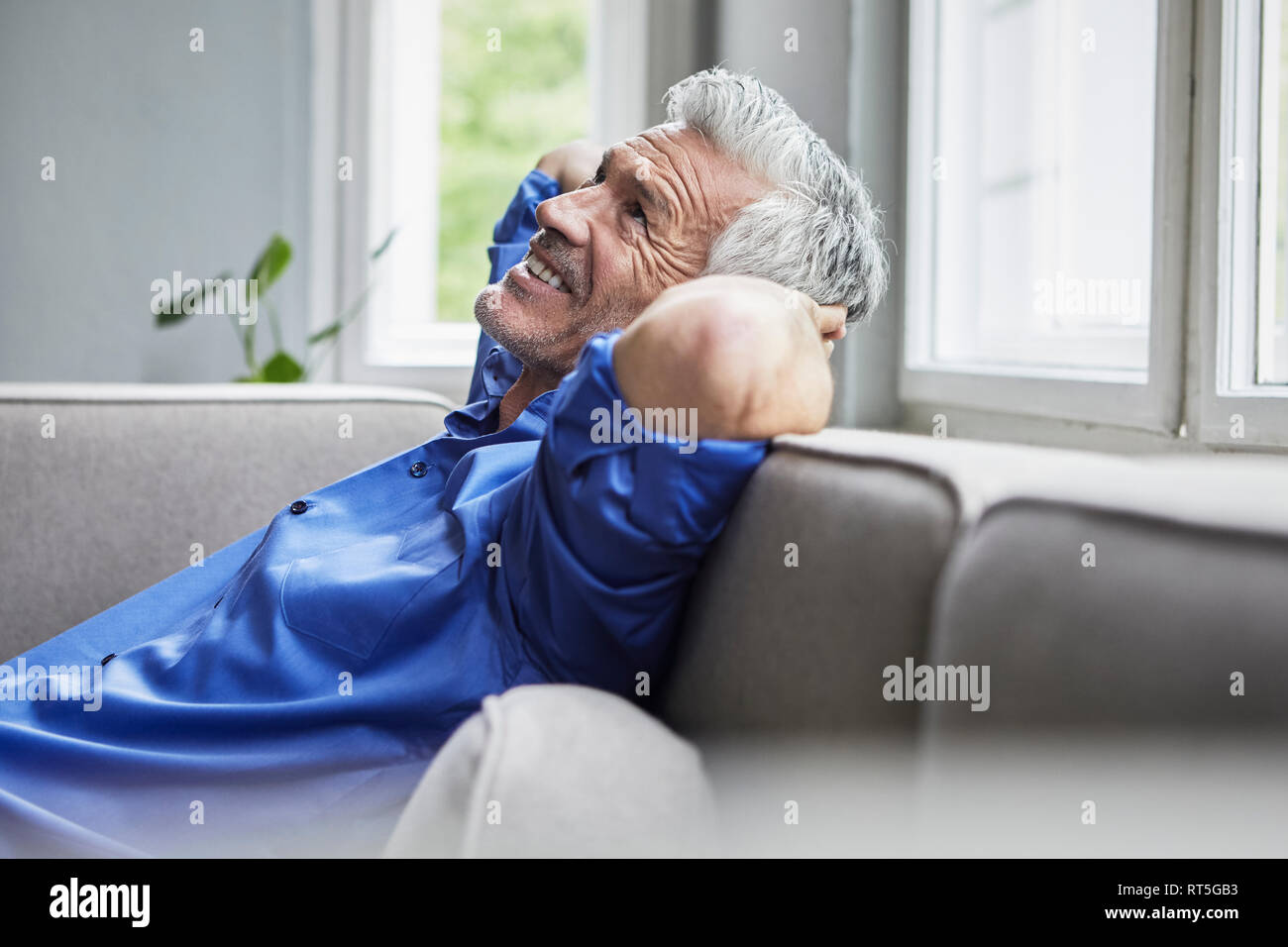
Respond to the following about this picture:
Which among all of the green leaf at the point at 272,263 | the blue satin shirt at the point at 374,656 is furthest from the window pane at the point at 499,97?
the blue satin shirt at the point at 374,656


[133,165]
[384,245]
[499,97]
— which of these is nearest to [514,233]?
[384,245]

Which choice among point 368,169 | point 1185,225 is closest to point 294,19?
point 368,169

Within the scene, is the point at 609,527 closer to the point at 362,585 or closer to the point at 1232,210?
the point at 362,585

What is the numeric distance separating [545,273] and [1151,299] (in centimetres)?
69

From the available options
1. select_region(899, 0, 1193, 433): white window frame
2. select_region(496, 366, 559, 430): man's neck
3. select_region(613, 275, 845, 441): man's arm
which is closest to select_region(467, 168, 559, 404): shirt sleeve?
select_region(496, 366, 559, 430): man's neck

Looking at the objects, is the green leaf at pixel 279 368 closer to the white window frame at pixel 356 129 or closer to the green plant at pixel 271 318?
the green plant at pixel 271 318

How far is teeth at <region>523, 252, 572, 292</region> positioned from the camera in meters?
1.26

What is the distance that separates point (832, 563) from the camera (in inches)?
22.9

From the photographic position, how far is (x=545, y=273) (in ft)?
4.21

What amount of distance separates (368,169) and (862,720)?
2400mm

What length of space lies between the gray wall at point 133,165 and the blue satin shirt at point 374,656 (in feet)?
5.71
